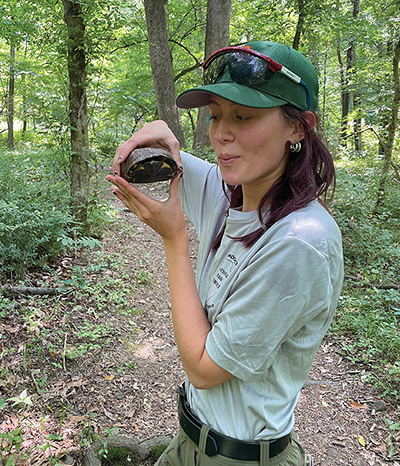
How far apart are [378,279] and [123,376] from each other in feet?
13.1

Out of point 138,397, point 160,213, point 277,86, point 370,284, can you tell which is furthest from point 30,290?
point 370,284

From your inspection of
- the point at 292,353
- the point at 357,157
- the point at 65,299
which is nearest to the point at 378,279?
the point at 65,299

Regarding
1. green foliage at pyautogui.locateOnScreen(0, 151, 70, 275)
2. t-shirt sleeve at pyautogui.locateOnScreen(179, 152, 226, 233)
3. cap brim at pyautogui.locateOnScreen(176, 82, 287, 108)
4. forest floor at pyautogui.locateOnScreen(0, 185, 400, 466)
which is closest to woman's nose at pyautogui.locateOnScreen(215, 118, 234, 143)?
cap brim at pyautogui.locateOnScreen(176, 82, 287, 108)

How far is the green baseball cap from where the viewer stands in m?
1.00

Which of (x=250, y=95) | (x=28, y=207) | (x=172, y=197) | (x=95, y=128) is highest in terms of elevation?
(x=250, y=95)

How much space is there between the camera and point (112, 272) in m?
4.88

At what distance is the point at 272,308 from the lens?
37.1 inches

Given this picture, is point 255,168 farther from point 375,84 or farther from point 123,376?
point 375,84

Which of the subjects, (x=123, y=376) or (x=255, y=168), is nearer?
(x=255, y=168)

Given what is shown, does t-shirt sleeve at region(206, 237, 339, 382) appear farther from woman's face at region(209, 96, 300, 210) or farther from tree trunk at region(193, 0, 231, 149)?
tree trunk at region(193, 0, 231, 149)

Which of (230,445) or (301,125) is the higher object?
(301,125)

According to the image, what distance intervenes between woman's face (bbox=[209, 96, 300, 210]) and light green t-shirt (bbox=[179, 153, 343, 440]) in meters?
0.17

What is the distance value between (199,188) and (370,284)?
173 inches

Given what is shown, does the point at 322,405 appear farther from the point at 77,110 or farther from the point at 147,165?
the point at 77,110
